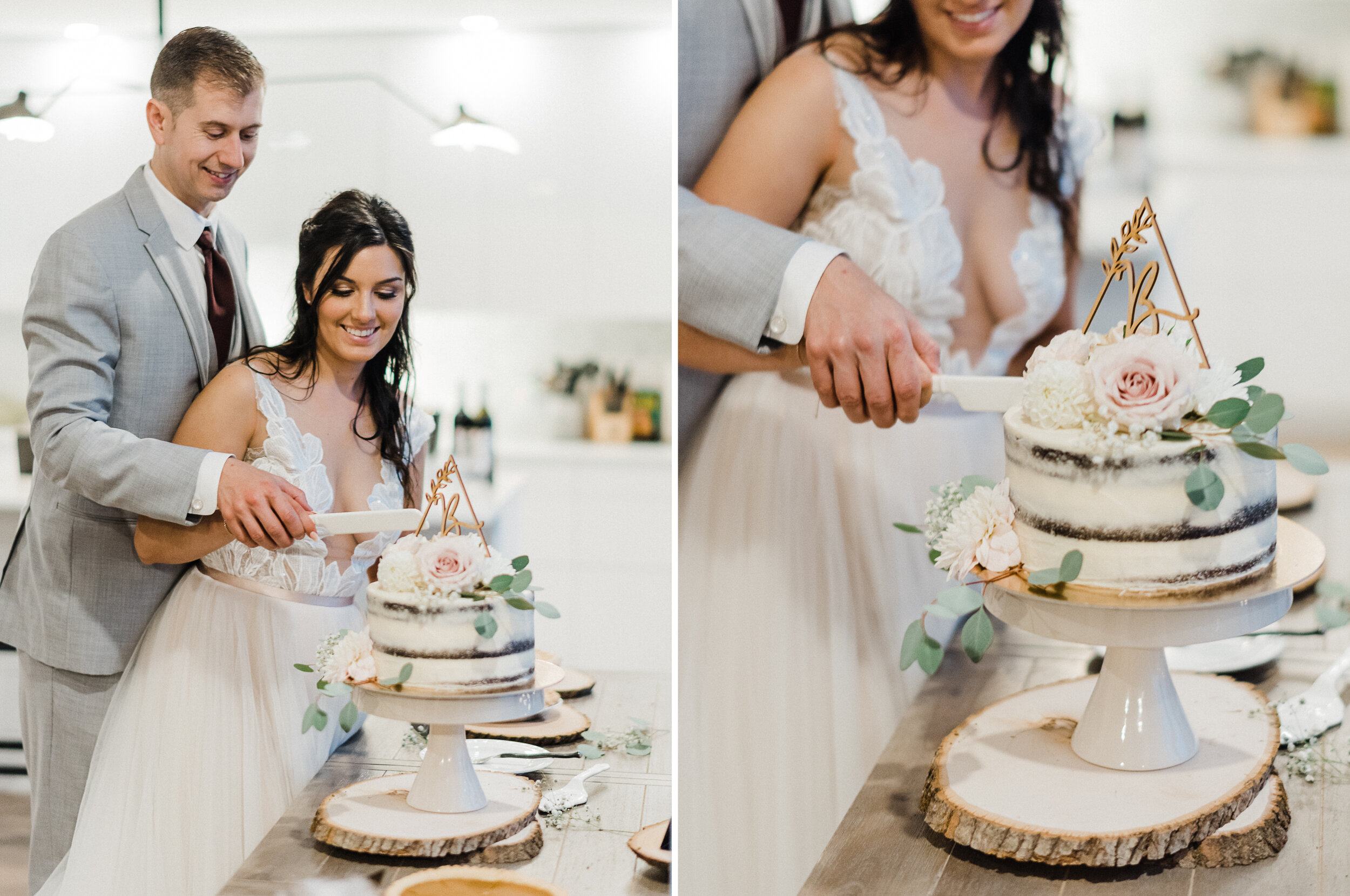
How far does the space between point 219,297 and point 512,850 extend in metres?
0.75

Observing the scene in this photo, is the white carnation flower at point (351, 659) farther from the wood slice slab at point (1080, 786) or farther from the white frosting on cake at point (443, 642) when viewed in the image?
the wood slice slab at point (1080, 786)

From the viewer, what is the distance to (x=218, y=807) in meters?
1.36

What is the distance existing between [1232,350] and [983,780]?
2.30ft

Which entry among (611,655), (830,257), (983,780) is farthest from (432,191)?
(983,780)

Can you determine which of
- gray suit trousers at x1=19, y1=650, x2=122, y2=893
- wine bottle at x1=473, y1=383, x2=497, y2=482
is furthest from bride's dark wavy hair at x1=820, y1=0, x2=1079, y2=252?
gray suit trousers at x1=19, y1=650, x2=122, y2=893

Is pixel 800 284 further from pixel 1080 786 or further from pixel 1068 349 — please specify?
pixel 1080 786

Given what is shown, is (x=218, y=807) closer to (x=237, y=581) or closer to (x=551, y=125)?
(x=237, y=581)

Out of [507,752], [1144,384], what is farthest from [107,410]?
[1144,384]

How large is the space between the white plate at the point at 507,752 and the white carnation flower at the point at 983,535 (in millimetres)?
618

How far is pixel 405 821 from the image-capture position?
1344mm

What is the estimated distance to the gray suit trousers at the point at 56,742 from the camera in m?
1.36

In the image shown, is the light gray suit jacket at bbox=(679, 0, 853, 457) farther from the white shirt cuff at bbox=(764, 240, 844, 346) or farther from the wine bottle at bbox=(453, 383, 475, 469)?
the wine bottle at bbox=(453, 383, 475, 469)

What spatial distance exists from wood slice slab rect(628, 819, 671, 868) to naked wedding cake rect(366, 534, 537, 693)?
0.29m

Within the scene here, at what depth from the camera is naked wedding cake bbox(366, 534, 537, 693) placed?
1242 mm
